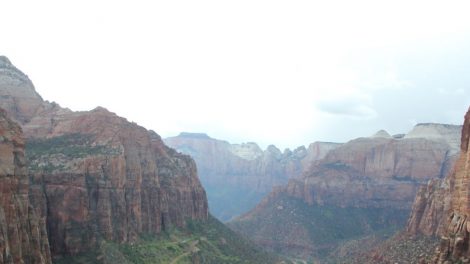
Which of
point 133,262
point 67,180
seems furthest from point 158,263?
point 67,180

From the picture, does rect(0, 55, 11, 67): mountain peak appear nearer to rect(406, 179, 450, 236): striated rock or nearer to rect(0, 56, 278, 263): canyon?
rect(0, 56, 278, 263): canyon

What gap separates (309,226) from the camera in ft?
592

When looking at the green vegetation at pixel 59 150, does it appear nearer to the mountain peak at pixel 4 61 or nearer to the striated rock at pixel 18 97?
the striated rock at pixel 18 97

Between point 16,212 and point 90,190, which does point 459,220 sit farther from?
point 90,190

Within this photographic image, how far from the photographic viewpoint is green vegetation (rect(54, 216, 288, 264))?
3328 inches

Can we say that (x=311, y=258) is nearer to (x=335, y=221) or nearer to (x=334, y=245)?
(x=334, y=245)

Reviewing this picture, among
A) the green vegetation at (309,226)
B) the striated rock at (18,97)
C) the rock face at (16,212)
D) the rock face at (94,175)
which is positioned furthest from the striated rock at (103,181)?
the green vegetation at (309,226)

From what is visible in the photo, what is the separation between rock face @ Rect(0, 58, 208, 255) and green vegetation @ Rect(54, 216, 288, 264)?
1.99 m

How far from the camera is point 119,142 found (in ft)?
338

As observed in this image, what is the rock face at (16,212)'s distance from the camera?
52.6m

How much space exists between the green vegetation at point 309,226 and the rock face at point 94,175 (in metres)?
46.7

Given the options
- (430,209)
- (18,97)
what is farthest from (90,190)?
(430,209)

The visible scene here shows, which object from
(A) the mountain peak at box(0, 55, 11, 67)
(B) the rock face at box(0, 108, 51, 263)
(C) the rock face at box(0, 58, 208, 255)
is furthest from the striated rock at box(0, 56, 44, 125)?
(B) the rock face at box(0, 108, 51, 263)

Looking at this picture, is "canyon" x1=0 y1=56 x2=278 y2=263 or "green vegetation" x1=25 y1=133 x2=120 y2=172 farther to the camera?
"green vegetation" x1=25 y1=133 x2=120 y2=172
